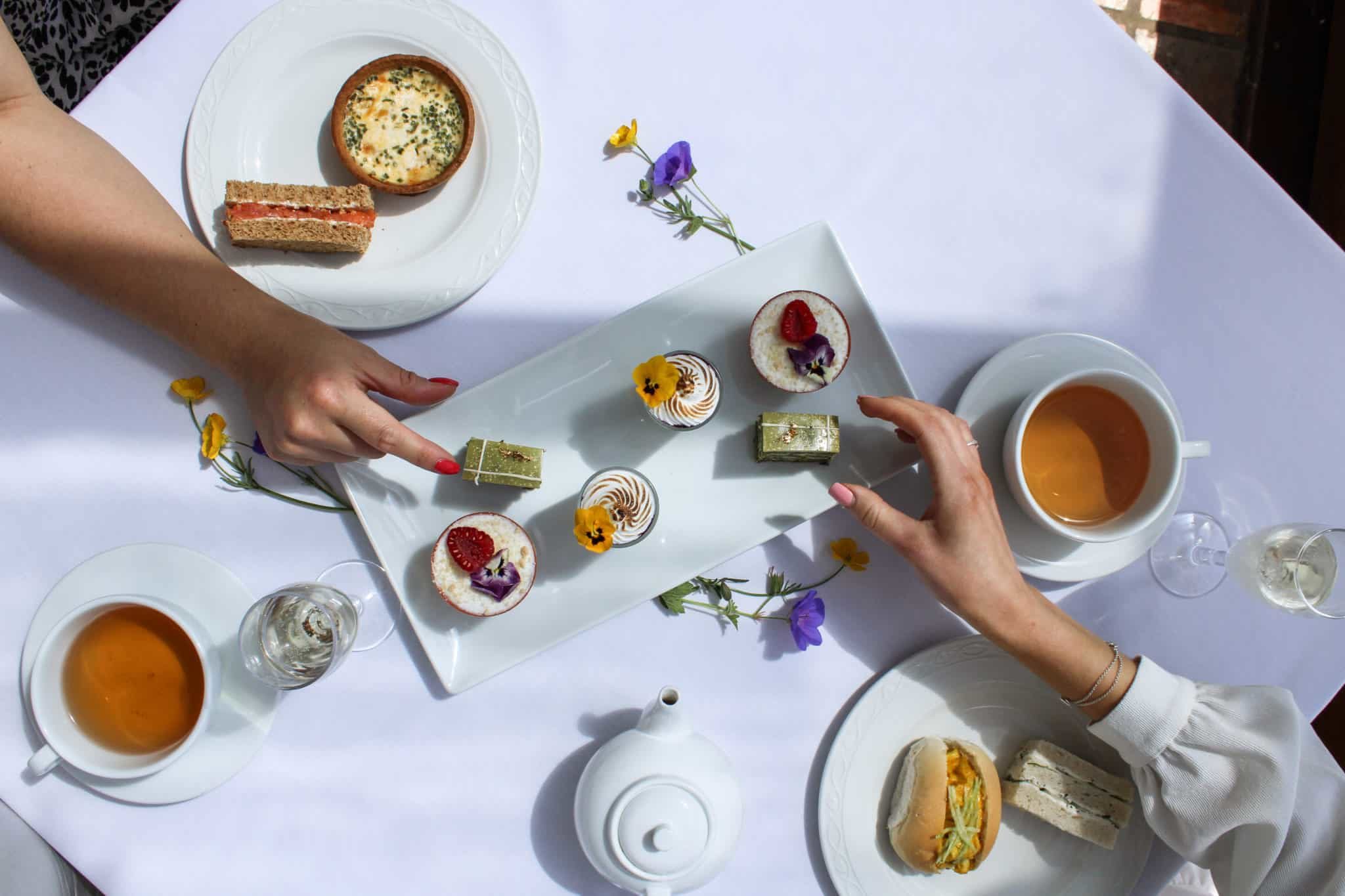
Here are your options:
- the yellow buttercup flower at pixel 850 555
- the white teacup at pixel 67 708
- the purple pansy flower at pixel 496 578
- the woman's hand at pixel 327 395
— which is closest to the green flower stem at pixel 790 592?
the yellow buttercup flower at pixel 850 555

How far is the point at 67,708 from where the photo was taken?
45.6 inches

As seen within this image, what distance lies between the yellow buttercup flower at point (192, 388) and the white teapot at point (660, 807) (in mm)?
775

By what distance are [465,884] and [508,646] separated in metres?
0.35

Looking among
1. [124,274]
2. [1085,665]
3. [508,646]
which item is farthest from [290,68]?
[1085,665]

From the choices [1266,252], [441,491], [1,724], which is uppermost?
[1266,252]

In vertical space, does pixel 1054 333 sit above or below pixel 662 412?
above

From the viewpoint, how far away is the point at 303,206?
1.21m

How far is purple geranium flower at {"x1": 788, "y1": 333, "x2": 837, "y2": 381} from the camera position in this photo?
4.00 ft

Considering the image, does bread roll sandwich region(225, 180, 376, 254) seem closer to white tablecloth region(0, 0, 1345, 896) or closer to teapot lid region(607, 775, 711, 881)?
white tablecloth region(0, 0, 1345, 896)

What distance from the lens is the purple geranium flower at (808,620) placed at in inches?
48.9

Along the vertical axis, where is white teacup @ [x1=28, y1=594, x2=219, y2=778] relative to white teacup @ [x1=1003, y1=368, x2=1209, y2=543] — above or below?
below

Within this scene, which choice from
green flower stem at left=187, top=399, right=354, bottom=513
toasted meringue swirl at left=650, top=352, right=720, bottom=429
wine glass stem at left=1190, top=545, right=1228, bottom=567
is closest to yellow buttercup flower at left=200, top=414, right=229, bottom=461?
green flower stem at left=187, top=399, right=354, bottom=513

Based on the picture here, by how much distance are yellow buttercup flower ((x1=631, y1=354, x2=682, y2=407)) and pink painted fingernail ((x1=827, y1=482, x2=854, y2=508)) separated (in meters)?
0.27

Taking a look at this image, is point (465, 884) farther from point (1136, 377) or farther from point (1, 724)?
point (1136, 377)
